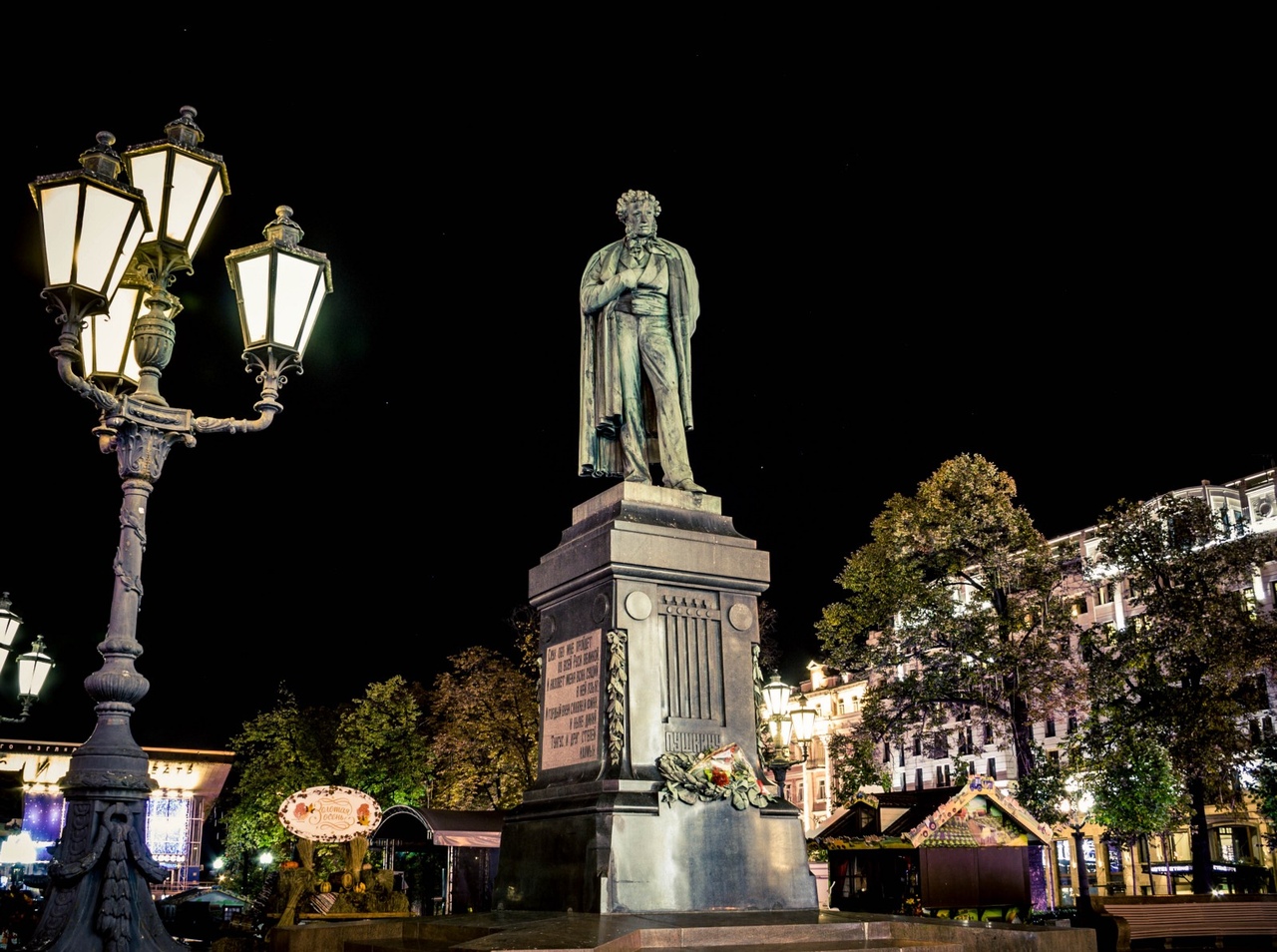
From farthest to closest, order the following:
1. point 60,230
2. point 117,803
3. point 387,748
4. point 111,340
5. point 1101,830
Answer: point 387,748 < point 1101,830 < point 111,340 < point 60,230 < point 117,803

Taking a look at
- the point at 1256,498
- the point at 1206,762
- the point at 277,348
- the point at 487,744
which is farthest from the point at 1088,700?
the point at 1256,498

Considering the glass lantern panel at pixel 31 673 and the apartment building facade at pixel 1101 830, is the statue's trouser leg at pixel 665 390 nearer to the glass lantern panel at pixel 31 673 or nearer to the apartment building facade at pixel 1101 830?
the glass lantern panel at pixel 31 673

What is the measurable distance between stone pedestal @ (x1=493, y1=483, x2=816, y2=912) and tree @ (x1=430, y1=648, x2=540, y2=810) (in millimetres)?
33013

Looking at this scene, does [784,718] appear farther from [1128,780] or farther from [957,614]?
[1128,780]

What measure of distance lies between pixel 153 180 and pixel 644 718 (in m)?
5.23

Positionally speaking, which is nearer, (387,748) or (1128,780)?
(1128,780)

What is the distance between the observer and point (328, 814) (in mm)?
22594

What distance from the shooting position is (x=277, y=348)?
737 centimetres

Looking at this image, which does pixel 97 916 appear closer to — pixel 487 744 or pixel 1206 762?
pixel 1206 762

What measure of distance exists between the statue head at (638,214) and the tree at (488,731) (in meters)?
33.1

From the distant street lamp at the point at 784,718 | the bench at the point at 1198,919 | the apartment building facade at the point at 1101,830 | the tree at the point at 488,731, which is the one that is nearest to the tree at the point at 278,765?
the tree at the point at 488,731

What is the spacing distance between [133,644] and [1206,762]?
3338 cm

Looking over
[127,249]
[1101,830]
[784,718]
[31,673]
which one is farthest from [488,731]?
[127,249]

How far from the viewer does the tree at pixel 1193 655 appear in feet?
109
